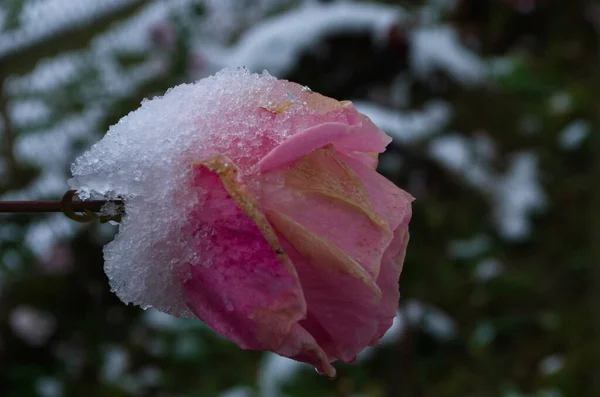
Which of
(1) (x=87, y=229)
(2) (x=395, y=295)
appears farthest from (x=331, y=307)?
(1) (x=87, y=229)

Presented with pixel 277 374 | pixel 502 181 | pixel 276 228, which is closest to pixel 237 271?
pixel 276 228

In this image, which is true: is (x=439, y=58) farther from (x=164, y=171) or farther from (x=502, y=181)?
(x=164, y=171)

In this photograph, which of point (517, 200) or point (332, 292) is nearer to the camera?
point (332, 292)

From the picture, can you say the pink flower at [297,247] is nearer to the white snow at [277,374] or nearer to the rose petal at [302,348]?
the rose petal at [302,348]

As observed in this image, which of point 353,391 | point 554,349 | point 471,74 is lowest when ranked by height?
point 554,349

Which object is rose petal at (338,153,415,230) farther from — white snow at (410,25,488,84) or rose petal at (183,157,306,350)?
white snow at (410,25,488,84)

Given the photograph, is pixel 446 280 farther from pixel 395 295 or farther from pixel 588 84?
pixel 395 295
